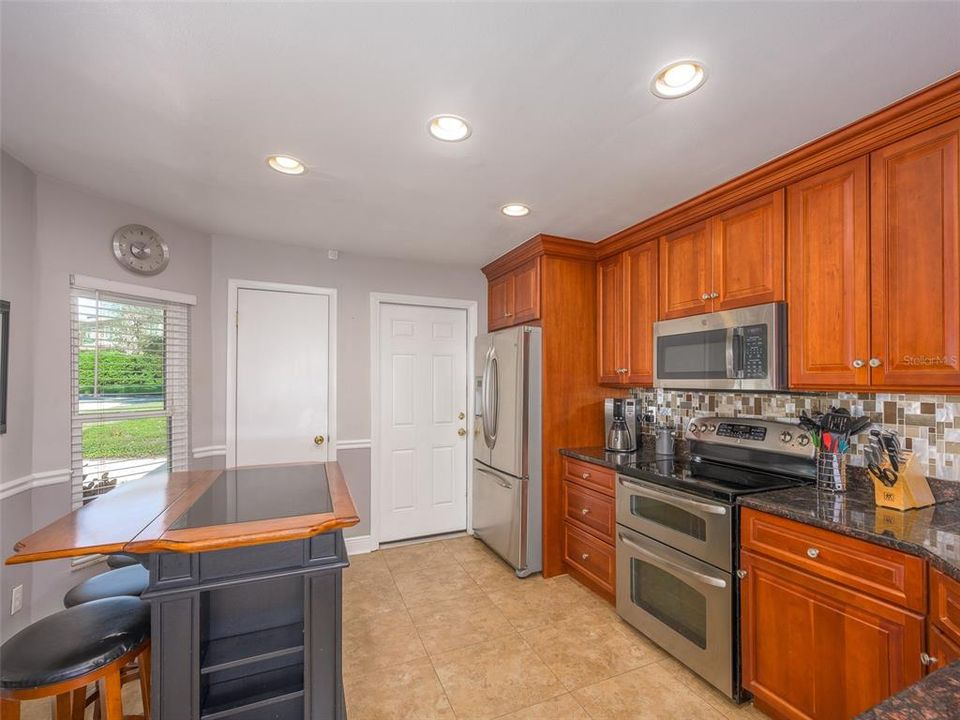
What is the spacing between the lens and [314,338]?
11.5 feet

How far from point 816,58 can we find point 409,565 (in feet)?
11.7

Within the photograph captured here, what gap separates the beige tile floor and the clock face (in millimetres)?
2214

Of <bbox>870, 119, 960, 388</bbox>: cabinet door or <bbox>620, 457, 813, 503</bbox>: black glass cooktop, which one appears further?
<bbox>620, 457, 813, 503</bbox>: black glass cooktop

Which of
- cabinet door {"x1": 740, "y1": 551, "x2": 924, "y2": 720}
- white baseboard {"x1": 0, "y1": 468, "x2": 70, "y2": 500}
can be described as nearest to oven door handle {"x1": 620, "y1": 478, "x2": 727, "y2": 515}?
cabinet door {"x1": 740, "y1": 551, "x2": 924, "y2": 720}

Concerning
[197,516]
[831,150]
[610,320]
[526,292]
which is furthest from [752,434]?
[197,516]

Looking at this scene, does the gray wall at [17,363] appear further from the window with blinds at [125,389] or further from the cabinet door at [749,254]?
the cabinet door at [749,254]

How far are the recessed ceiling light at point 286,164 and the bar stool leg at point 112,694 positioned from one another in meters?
2.02

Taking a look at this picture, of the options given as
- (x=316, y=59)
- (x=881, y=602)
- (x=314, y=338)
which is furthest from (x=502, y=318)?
(x=881, y=602)

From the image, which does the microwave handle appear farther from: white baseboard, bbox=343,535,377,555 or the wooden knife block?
white baseboard, bbox=343,535,377,555

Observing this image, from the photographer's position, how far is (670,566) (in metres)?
2.17

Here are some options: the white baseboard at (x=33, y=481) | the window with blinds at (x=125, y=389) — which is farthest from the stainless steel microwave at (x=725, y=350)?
the white baseboard at (x=33, y=481)

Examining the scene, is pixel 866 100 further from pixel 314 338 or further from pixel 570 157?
pixel 314 338

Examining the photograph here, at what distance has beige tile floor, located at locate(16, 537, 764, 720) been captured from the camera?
1.90 metres

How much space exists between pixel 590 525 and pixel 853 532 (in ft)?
5.21
